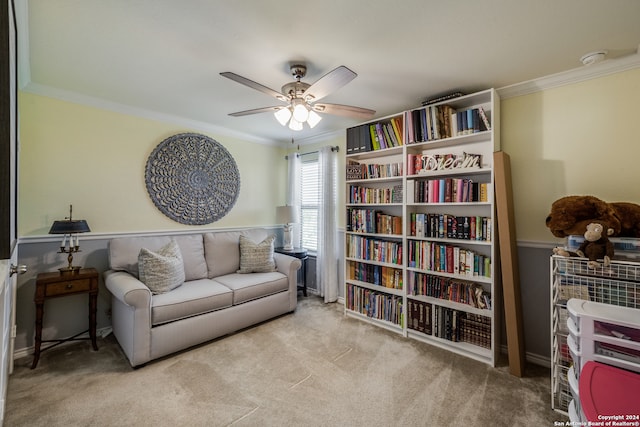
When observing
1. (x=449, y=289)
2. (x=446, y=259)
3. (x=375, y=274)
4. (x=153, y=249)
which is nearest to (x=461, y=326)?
(x=449, y=289)

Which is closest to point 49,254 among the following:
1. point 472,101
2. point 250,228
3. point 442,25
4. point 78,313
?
point 78,313

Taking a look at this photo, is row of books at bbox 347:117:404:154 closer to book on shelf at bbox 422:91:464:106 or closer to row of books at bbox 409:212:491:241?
book on shelf at bbox 422:91:464:106

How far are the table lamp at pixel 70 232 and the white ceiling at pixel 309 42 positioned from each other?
1179mm

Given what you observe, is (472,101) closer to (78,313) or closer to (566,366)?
(566,366)

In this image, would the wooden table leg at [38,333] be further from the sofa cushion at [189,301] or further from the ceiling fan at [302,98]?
the ceiling fan at [302,98]

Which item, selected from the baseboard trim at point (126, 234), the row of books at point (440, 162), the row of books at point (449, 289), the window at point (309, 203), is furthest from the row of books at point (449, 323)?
the baseboard trim at point (126, 234)

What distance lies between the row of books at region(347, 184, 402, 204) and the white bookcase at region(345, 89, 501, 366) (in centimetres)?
1

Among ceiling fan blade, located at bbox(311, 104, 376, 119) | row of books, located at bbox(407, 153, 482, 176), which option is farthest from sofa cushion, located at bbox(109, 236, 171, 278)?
row of books, located at bbox(407, 153, 482, 176)

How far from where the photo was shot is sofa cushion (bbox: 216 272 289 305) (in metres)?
2.75

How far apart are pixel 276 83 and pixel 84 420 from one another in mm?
2637

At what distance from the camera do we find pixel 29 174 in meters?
2.34

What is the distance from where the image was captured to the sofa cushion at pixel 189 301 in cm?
224

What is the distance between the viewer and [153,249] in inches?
111

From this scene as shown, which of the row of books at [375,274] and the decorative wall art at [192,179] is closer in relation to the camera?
the row of books at [375,274]
